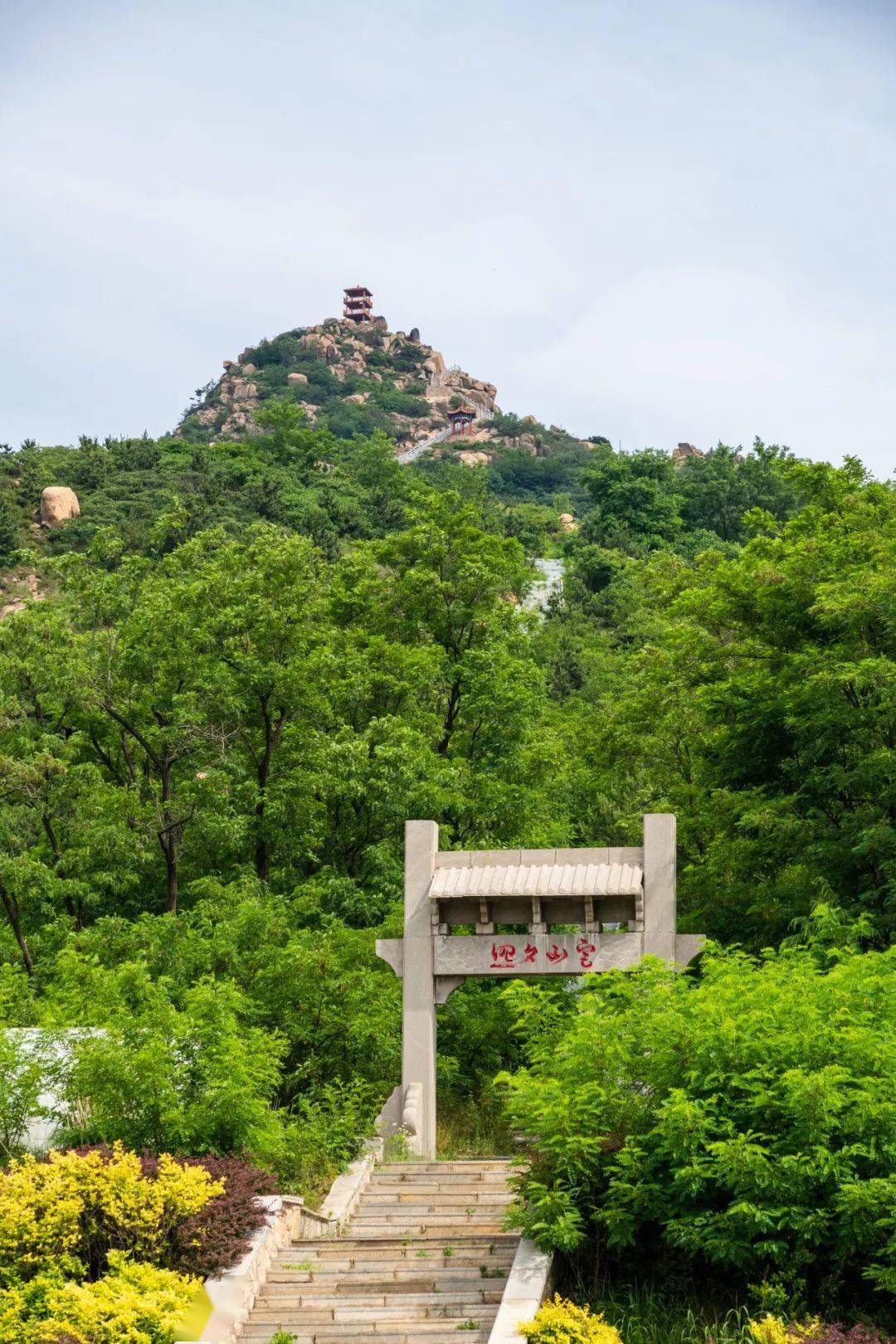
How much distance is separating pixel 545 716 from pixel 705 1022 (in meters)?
18.5

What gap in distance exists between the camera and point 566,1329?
9.20m

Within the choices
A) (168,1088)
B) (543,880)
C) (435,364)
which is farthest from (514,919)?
(435,364)

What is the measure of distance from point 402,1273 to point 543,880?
15.5 feet

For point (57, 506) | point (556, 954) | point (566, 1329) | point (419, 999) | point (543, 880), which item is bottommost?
point (566, 1329)

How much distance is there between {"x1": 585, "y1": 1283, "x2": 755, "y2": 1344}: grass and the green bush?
0.31 m

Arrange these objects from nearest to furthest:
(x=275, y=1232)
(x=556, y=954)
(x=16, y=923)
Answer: (x=275, y=1232), (x=556, y=954), (x=16, y=923)

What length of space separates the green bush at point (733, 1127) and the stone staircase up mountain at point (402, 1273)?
77cm

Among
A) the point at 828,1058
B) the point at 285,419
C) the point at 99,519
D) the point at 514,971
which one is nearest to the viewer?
the point at 828,1058

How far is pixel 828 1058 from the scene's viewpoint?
9.80 metres

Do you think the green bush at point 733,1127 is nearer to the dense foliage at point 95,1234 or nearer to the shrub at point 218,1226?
the shrub at point 218,1226

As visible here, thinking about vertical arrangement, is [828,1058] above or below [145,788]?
below

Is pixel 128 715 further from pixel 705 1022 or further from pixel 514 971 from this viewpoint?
pixel 705 1022

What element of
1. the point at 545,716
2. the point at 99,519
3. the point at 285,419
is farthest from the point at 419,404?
the point at 545,716

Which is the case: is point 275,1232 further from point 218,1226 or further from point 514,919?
point 514,919
